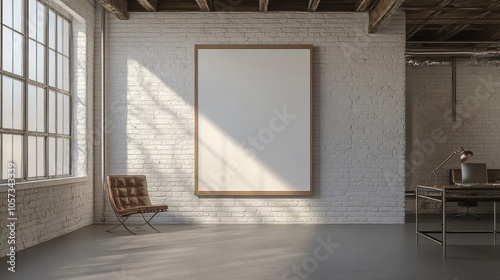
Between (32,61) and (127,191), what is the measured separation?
2.25 metres

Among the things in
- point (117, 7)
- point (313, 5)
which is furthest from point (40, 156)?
point (313, 5)

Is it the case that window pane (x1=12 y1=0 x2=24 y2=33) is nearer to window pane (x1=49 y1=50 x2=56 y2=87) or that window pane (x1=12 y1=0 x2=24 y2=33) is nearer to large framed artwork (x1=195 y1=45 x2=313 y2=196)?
window pane (x1=49 y1=50 x2=56 y2=87)

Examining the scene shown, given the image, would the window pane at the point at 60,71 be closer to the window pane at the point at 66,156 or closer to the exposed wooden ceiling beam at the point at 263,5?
the window pane at the point at 66,156

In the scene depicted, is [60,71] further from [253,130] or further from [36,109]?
[253,130]

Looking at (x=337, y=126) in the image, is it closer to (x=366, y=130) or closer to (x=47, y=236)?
(x=366, y=130)

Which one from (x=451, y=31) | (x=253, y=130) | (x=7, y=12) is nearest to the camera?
(x=7, y=12)

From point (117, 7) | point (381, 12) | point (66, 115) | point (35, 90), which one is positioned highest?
point (117, 7)

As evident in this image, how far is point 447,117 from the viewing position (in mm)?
11773

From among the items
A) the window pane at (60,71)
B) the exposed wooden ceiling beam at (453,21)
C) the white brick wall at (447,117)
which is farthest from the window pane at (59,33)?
the white brick wall at (447,117)

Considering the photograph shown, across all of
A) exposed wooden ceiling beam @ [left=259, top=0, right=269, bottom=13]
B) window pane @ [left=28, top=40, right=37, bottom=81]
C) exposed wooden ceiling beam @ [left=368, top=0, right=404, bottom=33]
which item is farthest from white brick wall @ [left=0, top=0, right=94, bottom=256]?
exposed wooden ceiling beam @ [left=368, top=0, right=404, bottom=33]

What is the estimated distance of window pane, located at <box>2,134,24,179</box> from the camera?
255 inches

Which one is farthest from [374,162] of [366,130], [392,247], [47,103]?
[47,103]

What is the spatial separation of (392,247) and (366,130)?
285cm

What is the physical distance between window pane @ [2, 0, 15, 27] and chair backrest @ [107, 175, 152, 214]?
258 cm
